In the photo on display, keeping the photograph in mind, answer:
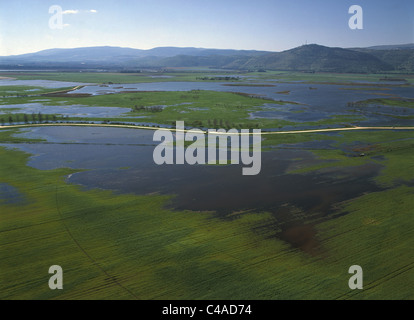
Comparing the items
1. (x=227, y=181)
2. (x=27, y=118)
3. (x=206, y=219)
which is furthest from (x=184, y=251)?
(x=27, y=118)

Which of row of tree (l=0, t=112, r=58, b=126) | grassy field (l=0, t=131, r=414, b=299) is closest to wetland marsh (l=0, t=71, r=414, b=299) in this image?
grassy field (l=0, t=131, r=414, b=299)

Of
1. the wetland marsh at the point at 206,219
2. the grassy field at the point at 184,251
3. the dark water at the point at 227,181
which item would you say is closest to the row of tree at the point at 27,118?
the wetland marsh at the point at 206,219

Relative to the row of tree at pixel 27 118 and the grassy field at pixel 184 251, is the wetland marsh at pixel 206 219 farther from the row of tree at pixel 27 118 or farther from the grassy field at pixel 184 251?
the row of tree at pixel 27 118

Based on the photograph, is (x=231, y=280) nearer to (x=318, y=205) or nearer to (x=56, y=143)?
(x=318, y=205)

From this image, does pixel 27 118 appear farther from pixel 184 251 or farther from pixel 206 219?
pixel 184 251

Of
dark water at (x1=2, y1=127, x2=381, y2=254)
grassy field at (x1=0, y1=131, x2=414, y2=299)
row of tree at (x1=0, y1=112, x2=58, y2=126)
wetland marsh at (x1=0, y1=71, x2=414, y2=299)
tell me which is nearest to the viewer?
grassy field at (x1=0, y1=131, x2=414, y2=299)

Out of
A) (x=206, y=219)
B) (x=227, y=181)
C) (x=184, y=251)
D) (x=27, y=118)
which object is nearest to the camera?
(x=184, y=251)

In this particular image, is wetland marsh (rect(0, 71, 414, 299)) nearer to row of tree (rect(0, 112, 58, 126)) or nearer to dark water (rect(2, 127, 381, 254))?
dark water (rect(2, 127, 381, 254))

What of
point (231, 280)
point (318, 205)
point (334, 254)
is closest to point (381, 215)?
point (318, 205)
